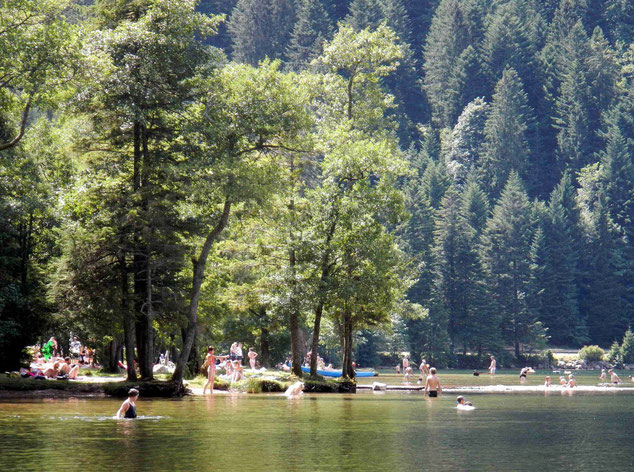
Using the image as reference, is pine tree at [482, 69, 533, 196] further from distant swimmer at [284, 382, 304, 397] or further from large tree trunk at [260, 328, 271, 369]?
distant swimmer at [284, 382, 304, 397]

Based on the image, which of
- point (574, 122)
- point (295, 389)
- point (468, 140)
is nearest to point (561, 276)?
point (468, 140)

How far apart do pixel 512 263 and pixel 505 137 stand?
162 feet

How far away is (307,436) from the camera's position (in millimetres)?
28016

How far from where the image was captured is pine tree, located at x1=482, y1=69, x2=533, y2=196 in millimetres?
181875

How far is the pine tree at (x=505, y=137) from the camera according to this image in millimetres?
181875

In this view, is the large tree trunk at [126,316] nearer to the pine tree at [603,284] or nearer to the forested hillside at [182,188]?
the forested hillside at [182,188]

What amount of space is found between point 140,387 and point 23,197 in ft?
31.1

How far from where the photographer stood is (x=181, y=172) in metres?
43.0

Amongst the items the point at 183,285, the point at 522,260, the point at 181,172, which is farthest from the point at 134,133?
the point at 522,260

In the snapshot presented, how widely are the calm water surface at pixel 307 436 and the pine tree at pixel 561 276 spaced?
315 ft

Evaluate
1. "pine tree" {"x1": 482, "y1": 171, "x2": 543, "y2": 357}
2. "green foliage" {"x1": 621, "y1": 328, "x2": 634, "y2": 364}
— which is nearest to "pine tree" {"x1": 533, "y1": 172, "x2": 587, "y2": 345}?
"pine tree" {"x1": 482, "y1": 171, "x2": 543, "y2": 357}

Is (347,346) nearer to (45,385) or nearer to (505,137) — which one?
(45,385)

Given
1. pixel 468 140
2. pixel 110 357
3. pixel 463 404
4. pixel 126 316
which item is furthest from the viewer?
pixel 468 140

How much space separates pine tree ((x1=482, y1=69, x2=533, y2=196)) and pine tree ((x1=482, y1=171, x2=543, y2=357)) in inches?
1095
